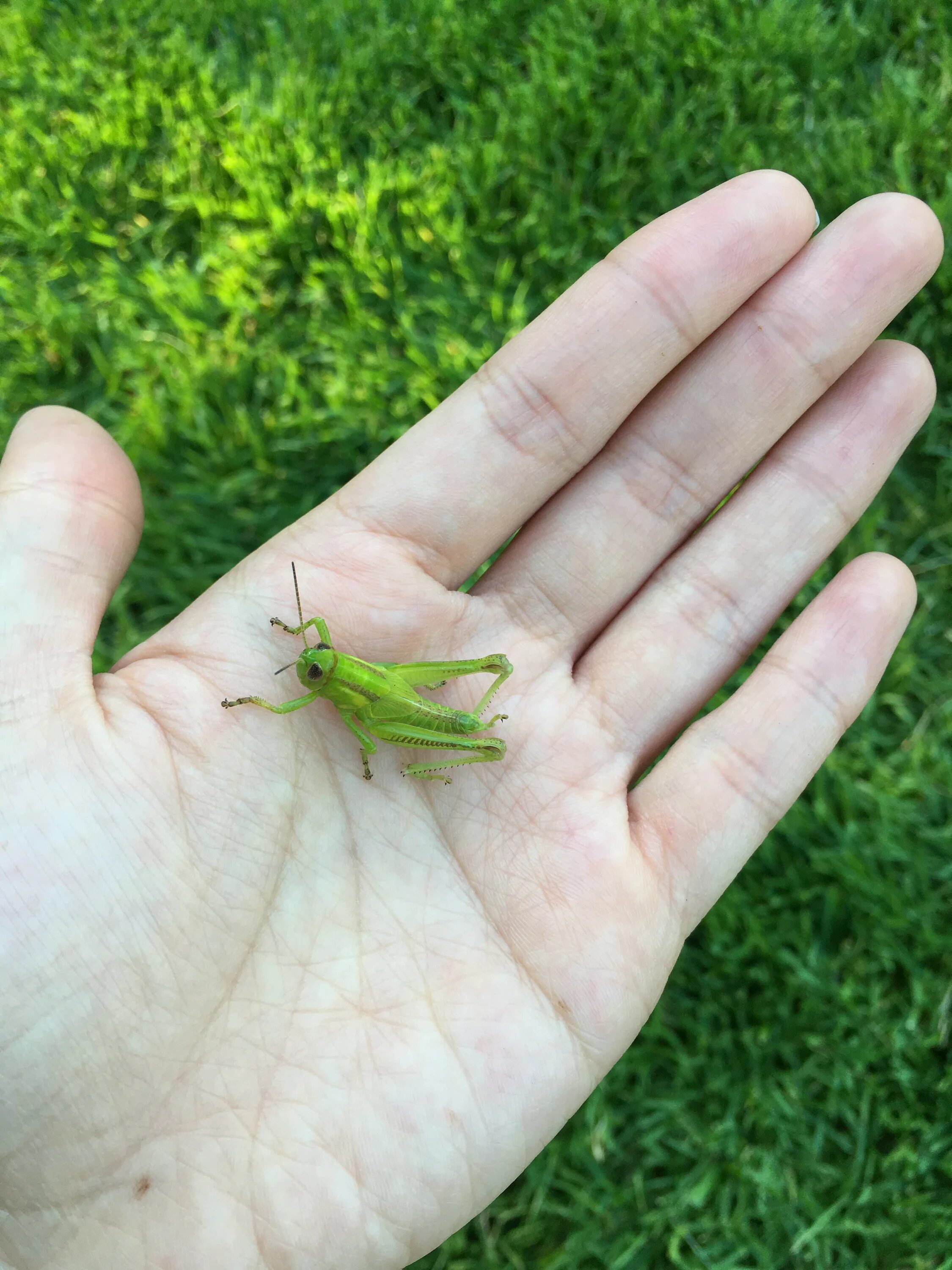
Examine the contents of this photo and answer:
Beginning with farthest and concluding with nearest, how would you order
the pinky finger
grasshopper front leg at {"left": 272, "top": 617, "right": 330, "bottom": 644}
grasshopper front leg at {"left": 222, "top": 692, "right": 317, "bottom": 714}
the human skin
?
the pinky finger → grasshopper front leg at {"left": 272, "top": 617, "right": 330, "bottom": 644} → grasshopper front leg at {"left": 222, "top": 692, "right": 317, "bottom": 714} → the human skin

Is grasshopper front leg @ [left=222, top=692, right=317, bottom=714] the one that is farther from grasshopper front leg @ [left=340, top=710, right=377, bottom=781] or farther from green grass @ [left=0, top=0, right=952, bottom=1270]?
green grass @ [left=0, top=0, right=952, bottom=1270]

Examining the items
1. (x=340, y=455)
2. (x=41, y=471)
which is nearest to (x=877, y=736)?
(x=340, y=455)

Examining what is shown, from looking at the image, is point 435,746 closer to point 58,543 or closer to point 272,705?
point 272,705

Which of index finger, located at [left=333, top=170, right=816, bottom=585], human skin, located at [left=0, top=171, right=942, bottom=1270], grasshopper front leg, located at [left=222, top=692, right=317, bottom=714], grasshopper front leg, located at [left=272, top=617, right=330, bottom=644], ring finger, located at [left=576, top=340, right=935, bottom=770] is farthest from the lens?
ring finger, located at [left=576, top=340, right=935, bottom=770]

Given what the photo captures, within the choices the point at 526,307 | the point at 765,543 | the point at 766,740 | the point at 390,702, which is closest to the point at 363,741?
the point at 390,702

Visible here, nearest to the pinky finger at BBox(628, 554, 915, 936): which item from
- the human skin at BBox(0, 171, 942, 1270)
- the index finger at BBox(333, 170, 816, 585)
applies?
the human skin at BBox(0, 171, 942, 1270)

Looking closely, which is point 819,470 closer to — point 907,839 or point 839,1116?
point 907,839

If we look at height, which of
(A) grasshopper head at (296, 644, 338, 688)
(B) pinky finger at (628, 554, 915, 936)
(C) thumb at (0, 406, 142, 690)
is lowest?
(B) pinky finger at (628, 554, 915, 936)

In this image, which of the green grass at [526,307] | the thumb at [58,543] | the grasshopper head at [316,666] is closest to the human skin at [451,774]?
the thumb at [58,543]
